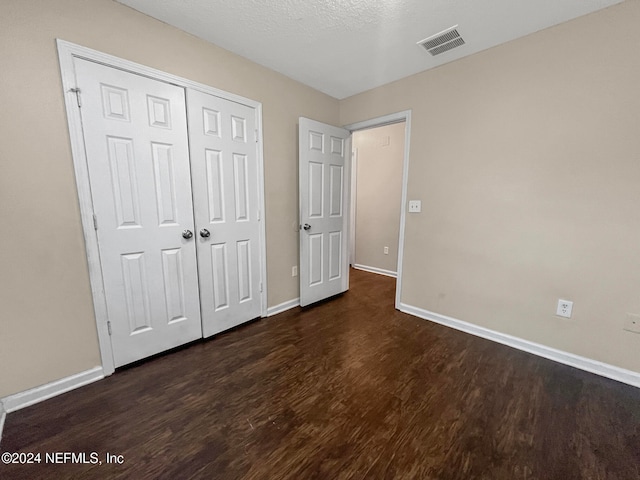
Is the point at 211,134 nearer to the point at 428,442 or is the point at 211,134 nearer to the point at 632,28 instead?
the point at 428,442

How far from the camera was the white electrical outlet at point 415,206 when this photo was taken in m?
2.56

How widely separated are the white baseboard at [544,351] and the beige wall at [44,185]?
292cm

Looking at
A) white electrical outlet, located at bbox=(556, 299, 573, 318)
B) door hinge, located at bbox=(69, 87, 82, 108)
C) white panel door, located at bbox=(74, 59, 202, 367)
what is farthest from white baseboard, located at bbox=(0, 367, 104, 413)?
white electrical outlet, located at bbox=(556, 299, 573, 318)

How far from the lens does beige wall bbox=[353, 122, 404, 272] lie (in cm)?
393

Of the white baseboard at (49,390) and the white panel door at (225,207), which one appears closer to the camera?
the white baseboard at (49,390)

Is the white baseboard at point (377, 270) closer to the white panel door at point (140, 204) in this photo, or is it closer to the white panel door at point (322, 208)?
the white panel door at point (322, 208)

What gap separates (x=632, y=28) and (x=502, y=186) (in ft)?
3.63

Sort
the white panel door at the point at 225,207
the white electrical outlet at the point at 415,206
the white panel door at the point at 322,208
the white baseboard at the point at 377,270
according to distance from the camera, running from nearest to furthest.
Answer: the white panel door at the point at 225,207 → the white electrical outlet at the point at 415,206 → the white panel door at the point at 322,208 → the white baseboard at the point at 377,270

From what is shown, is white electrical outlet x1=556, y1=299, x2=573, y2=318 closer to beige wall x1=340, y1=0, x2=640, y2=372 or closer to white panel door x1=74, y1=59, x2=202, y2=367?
beige wall x1=340, y1=0, x2=640, y2=372

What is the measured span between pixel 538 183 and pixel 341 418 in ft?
7.28

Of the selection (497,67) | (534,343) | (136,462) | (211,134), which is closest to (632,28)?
(497,67)

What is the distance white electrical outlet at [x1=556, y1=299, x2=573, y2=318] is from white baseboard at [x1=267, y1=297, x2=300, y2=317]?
236 cm

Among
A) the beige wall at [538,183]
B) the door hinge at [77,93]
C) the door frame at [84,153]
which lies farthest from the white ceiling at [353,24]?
the door hinge at [77,93]

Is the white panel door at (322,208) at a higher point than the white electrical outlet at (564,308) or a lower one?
higher
